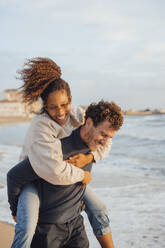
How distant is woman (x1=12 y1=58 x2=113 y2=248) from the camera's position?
2.23 meters

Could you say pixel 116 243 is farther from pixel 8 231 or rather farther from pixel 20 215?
pixel 20 215

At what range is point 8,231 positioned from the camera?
346 cm

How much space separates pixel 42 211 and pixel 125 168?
5.41 metres

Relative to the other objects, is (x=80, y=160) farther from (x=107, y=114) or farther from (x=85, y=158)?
(x=107, y=114)

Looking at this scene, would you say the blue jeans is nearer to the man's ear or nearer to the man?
the man

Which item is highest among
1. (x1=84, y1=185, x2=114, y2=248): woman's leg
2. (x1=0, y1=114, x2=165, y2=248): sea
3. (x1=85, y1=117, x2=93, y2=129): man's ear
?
(x1=85, y1=117, x2=93, y2=129): man's ear

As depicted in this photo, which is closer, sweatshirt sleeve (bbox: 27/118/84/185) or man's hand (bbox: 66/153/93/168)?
sweatshirt sleeve (bbox: 27/118/84/185)

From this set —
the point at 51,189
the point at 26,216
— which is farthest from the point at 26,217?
the point at 51,189

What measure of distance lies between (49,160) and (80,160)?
30cm

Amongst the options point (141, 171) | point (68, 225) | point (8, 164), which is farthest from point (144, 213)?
point (8, 164)

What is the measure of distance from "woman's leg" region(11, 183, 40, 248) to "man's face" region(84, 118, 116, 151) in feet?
1.82

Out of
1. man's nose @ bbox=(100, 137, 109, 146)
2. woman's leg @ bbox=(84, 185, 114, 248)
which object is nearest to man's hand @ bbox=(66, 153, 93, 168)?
man's nose @ bbox=(100, 137, 109, 146)

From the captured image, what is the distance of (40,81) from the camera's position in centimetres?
252

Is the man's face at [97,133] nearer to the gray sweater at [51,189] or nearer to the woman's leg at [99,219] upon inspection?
the gray sweater at [51,189]
